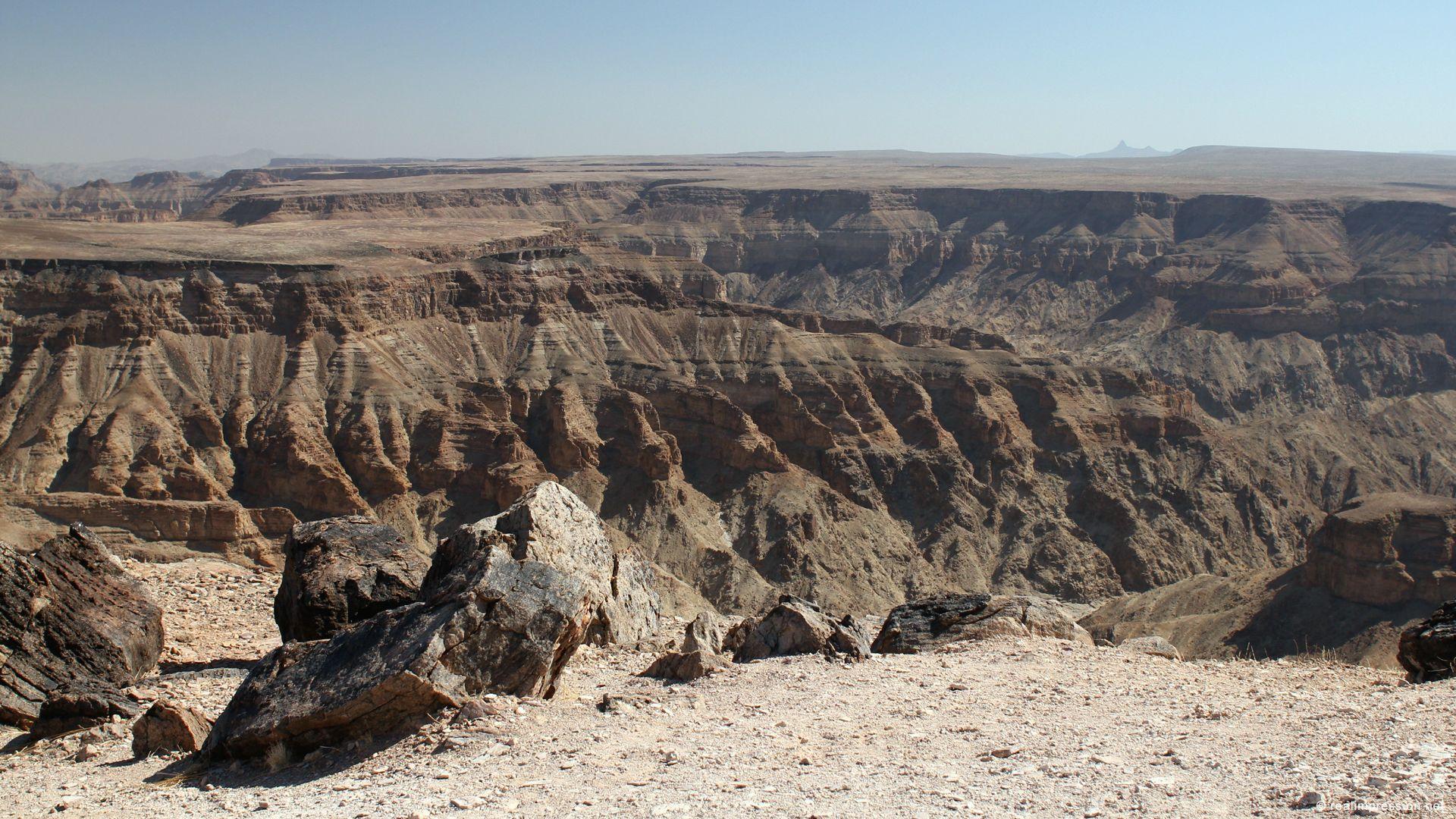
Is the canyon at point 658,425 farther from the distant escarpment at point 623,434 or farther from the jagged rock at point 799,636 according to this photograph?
the jagged rock at point 799,636

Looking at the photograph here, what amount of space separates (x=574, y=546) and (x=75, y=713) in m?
8.11

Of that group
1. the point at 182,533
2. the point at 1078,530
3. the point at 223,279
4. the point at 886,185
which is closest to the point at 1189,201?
the point at 886,185

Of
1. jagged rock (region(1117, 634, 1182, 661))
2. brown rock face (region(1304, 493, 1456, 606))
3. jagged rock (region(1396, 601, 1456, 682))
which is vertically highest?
jagged rock (region(1396, 601, 1456, 682))

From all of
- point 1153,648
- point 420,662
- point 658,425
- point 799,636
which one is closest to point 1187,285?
point 658,425

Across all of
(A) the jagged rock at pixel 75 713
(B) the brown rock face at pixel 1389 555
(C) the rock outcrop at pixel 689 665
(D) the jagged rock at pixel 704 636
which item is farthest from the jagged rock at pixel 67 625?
(B) the brown rock face at pixel 1389 555

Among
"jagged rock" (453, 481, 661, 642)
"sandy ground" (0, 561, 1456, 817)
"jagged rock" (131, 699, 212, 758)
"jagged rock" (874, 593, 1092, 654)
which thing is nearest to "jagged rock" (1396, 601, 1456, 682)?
"sandy ground" (0, 561, 1456, 817)

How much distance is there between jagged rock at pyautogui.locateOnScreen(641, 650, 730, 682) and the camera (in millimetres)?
16781

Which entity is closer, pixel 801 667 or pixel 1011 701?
pixel 1011 701

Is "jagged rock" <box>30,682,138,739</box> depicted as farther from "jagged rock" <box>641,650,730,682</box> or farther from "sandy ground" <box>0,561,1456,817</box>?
"jagged rock" <box>641,650,730,682</box>

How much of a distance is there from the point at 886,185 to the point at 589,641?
184 metres

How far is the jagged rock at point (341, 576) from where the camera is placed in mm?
18062

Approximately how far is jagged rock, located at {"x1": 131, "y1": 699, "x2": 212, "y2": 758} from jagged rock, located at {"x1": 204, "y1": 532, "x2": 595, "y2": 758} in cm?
52

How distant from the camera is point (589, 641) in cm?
2088

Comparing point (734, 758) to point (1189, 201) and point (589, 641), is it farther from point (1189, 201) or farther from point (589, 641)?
point (1189, 201)
